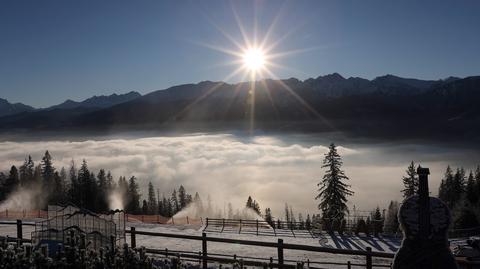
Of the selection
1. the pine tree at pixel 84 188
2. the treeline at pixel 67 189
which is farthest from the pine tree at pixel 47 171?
the pine tree at pixel 84 188

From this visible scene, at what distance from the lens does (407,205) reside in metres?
4.73

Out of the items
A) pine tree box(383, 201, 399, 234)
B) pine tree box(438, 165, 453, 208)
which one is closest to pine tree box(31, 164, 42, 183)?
pine tree box(383, 201, 399, 234)

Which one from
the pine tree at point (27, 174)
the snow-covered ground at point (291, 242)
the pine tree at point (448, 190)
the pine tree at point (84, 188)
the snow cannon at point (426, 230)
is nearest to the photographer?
the snow cannon at point (426, 230)

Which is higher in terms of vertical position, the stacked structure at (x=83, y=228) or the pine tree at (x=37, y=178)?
the stacked structure at (x=83, y=228)

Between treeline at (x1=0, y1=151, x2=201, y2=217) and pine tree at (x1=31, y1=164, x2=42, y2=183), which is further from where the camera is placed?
pine tree at (x1=31, y1=164, x2=42, y2=183)

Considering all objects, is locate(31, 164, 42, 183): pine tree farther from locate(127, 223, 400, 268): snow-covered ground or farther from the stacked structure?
the stacked structure

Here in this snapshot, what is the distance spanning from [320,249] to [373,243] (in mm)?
20079

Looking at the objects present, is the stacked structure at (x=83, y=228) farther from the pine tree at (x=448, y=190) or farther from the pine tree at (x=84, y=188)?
the pine tree at (x=448, y=190)

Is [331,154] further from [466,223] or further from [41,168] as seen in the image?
[41,168]

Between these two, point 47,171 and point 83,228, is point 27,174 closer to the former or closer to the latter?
point 47,171

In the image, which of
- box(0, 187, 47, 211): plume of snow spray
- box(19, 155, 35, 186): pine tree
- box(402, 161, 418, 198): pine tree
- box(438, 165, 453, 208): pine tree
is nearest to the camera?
box(402, 161, 418, 198): pine tree

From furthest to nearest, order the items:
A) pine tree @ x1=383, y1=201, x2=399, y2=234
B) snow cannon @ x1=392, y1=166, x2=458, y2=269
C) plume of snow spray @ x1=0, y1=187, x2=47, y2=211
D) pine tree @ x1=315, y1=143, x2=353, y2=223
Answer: plume of snow spray @ x1=0, y1=187, x2=47, y2=211
pine tree @ x1=383, y1=201, x2=399, y2=234
pine tree @ x1=315, y1=143, x2=353, y2=223
snow cannon @ x1=392, y1=166, x2=458, y2=269

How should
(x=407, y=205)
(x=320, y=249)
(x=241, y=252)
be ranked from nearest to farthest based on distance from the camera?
(x=407, y=205)
(x=320, y=249)
(x=241, y=252)

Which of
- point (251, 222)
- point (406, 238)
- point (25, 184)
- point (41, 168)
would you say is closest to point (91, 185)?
point (25, 184)
